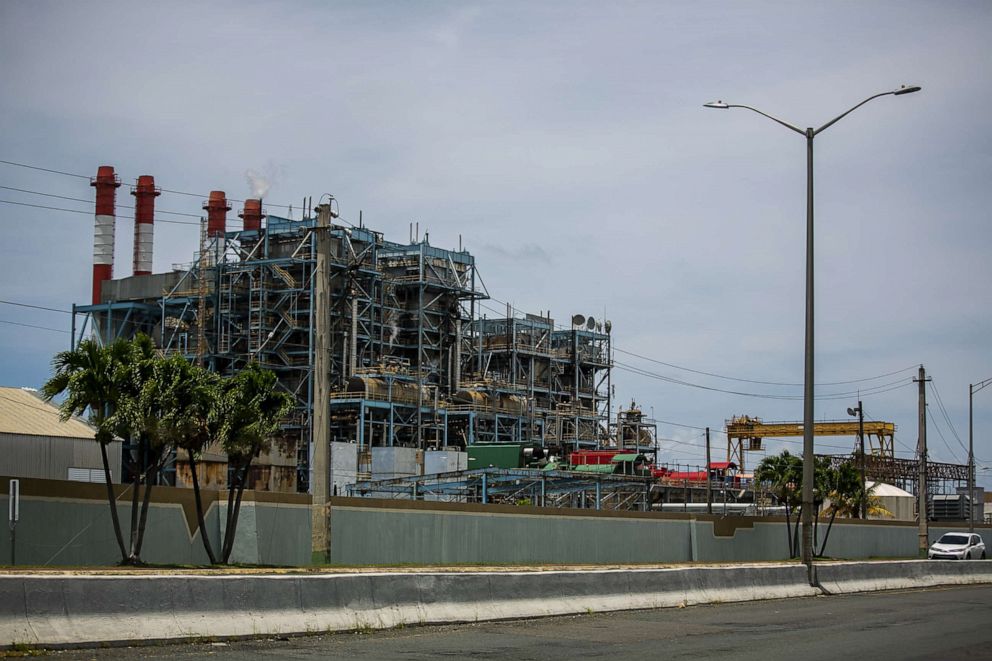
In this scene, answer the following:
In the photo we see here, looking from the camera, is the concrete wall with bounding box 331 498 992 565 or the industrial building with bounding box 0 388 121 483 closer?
the concrete wall with bounding box 331 498 992 565

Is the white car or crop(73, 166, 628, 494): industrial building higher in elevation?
crop(73, 166, 628, 494): industrial building

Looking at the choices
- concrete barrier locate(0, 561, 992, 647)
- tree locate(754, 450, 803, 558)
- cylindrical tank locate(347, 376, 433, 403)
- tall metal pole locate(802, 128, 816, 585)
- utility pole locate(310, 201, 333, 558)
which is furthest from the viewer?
cylindrical tank locate(347, 376, 433, 403)

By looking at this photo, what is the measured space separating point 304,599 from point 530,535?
22.4 m

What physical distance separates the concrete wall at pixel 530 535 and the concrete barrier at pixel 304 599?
466 inches

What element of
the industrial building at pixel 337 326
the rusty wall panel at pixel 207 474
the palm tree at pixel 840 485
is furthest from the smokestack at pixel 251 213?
the palm tree at pixel 840 485

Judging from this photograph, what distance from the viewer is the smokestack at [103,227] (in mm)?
86062

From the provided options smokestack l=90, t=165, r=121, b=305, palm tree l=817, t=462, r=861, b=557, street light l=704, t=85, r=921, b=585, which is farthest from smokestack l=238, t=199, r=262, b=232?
street light l=704, t=85, r=921, b=585

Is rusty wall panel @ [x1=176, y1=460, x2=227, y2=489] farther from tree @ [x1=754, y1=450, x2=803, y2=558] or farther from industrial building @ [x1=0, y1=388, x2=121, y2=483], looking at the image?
tree @ [x1=754, y1=450, x2=803, y2=558]

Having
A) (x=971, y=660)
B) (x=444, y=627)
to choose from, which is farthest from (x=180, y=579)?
(x=971, y=660)

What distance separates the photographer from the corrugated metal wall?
46.2 m

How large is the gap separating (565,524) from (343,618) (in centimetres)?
2314

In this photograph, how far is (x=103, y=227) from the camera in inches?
3450

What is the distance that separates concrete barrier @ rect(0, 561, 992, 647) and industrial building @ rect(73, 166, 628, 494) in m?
49.9

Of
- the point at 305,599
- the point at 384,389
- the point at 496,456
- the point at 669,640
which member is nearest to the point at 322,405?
the point at 305,599
